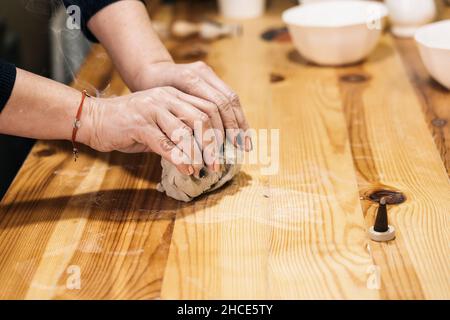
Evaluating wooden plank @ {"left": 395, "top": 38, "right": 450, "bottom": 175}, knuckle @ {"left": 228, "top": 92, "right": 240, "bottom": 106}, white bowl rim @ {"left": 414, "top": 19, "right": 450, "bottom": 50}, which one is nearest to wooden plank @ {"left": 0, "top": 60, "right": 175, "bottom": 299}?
knuckle @ {"left": 228, "top": 92, "right": 240, "bottom": 106}

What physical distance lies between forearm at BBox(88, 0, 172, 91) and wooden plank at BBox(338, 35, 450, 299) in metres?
0.45

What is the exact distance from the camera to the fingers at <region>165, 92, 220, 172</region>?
1.12 m

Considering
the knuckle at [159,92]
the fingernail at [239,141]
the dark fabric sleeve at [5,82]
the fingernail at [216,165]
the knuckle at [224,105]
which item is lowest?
the fingernail at [239,141]

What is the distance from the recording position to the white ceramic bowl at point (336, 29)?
5.37ft

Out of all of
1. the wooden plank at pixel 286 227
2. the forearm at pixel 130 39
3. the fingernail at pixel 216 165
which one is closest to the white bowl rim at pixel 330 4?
the wooden plank at pixel 286 227

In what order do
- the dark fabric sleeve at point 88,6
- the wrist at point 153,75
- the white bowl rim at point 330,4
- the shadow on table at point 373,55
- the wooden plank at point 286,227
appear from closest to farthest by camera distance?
the wooden plank at point 286,227
the wrist at point 153,75
the dark fabric sleeve at point 88,6
the white bowl rim at point 330,4
the shadow on table at point 373,55

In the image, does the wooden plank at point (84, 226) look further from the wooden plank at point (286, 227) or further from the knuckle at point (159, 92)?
the knuckle at point (159, 92)

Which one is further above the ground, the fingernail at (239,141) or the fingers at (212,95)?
the fingers at (212,95)

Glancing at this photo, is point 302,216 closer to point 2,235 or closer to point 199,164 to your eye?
point 199,164

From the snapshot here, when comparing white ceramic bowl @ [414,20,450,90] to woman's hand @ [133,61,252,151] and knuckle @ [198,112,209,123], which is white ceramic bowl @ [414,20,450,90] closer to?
woman's hand @ [133,61,252,151]

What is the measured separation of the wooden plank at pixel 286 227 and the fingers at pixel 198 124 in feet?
0.28

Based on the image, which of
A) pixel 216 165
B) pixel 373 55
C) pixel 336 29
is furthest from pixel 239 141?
pixel 373 55
